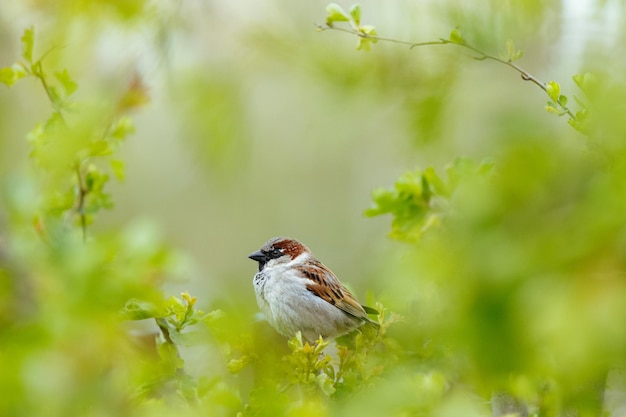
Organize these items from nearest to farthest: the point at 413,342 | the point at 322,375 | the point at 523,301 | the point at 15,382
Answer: the point at 523,301, the point at 15,382, the point at 322,375, the point at 413,342

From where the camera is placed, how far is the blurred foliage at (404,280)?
0.44 m

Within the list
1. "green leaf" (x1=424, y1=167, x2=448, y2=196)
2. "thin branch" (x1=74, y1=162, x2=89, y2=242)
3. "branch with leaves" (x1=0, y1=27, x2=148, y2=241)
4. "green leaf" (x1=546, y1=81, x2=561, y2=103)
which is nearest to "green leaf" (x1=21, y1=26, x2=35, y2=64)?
"branch with leaves" (x1=0, y1=27, x2=148, y2=241)

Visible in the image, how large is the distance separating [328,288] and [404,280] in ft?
4.89

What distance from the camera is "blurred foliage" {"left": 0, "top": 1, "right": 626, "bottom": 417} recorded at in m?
0.44

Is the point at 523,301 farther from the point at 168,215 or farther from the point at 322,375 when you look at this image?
the point at 168,215

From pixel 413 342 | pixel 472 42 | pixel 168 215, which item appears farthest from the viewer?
pixel 168 215

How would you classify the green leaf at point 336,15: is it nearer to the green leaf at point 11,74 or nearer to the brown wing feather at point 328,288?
the green leaf at point 11,74

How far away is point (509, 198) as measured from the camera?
491 mm

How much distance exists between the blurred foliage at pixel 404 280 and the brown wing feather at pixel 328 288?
246mm

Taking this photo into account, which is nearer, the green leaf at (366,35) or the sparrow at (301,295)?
the green leaf at (366,35)

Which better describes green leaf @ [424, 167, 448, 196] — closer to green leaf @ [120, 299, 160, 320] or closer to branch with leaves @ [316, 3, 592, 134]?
branch with leaves @ [316, 3, 592, 134]

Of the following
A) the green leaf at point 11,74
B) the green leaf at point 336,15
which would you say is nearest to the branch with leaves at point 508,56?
the green leaf at point 336,15

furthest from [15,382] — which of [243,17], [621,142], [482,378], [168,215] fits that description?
[168,215]

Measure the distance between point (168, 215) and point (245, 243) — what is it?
75cm
